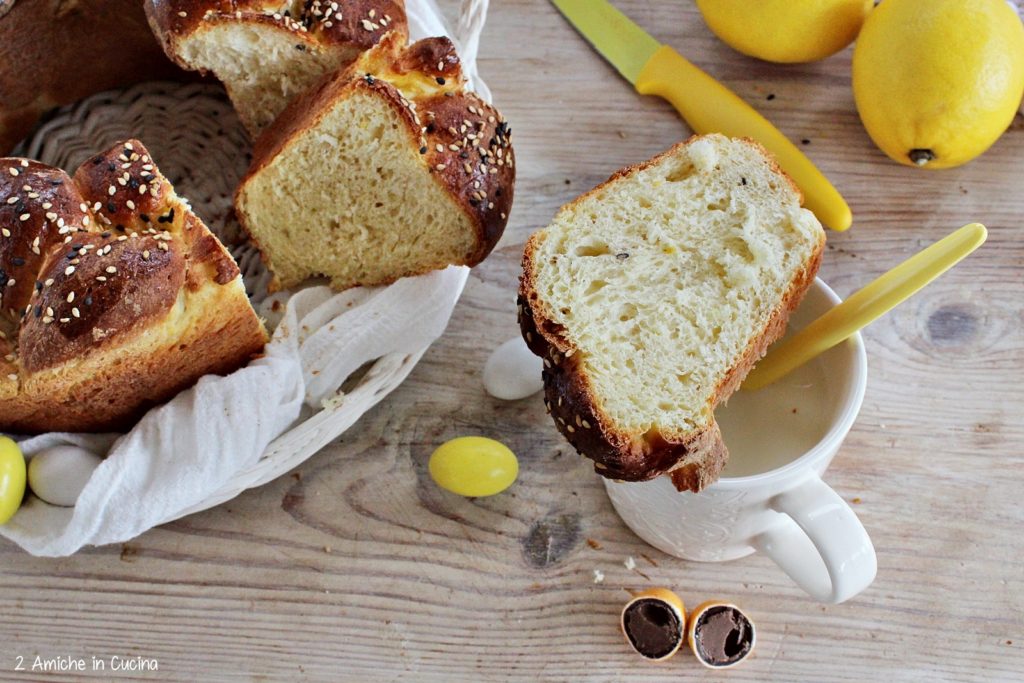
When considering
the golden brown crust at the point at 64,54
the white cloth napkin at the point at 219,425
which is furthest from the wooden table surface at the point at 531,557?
the golden brown crust at the point at 64,54

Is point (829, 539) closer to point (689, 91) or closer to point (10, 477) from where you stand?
point (689, 91)

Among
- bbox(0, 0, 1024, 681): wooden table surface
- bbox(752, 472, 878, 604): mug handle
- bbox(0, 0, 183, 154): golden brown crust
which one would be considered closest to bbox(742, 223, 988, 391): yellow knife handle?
bbox(752, 472, 878, 604): mug handle

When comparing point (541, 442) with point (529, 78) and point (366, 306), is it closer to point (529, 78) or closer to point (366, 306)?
point (366, 306)

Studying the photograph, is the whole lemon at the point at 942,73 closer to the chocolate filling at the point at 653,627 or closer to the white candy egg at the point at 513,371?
the white candy egg at the point at 513,371

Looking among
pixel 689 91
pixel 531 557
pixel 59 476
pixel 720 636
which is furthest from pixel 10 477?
pixel 689 91

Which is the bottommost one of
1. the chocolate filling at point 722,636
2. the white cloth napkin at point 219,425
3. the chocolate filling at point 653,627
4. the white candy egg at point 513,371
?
the chocolate filling at point 722,636
